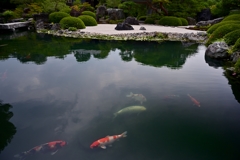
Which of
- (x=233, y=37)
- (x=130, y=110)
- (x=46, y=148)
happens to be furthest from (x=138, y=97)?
(x=233, y=37)

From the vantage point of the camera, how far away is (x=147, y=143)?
141 inches

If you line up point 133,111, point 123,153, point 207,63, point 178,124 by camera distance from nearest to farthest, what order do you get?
1. point 123,153
2. point 178,124
3. point 133,111
4. point 207,63

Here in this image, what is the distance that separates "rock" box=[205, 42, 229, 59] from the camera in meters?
8.98

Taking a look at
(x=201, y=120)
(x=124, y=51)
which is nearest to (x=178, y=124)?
(x=201, y=120)

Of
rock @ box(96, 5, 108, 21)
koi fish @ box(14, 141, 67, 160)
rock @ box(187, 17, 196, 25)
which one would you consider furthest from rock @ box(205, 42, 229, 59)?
rock @ box(96, 5, 108, 21)

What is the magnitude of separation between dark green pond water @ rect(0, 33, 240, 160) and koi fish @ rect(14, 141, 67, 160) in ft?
0.31

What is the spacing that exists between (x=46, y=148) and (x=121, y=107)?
6.30 feet

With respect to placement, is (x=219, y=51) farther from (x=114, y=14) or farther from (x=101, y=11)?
(x=101, y=11)

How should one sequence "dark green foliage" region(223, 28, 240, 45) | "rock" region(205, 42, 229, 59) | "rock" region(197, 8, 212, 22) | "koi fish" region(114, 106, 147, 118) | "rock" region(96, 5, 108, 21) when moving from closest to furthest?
"koi fish" region(114, 106, 147, 118)
"rock" region(205, 42, 229, 59)
"dark green foliage" region(223, 28, 240, 45)
"rock" region(197, 8, 212, 22)
"rock" region(96, 5, 108, 21)

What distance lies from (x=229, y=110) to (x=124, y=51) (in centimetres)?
676

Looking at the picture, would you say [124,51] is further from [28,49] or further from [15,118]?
[15,118]

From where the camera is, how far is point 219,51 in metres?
9.06

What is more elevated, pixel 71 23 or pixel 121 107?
pixel 71 23

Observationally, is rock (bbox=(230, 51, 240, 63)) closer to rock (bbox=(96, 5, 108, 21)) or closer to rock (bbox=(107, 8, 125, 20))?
rock (bbox=(107, 8, 125, 20))
